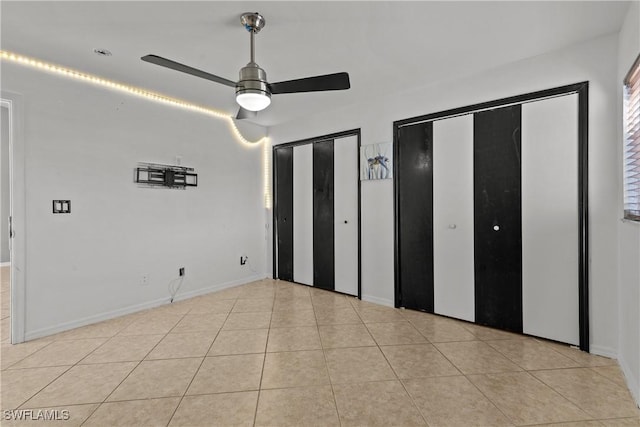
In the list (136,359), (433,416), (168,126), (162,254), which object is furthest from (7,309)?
(433,416)

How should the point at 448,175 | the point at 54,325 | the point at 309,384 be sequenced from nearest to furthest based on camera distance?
the point at 309,384 < the point at 54,325 < the point at 448,175

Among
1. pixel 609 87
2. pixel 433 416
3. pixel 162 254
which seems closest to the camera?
pixel 433 416

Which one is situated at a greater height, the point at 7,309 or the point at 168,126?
the point at 168,126

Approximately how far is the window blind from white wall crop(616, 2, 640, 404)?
7 centimetres

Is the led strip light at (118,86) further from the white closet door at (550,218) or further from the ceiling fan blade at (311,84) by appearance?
the white closet door at (550,218)

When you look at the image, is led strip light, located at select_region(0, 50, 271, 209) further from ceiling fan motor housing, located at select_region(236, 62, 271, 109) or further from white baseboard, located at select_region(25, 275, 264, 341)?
ceiling fan motor housing, located at select_region(236, 62, 271, 109)

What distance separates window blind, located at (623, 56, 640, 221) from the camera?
1.96 metres

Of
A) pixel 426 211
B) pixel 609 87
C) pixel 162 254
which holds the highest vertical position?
pixel 609 87

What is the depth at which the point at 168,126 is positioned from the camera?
382 centimetres

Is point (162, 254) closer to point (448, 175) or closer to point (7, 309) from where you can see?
point (7, 309)

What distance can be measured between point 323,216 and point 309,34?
97.4 inches

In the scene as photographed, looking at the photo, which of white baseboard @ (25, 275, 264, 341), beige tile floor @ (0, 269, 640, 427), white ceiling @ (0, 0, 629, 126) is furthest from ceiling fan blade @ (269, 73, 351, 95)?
white baseboard @ (25, 275, 264, 341)

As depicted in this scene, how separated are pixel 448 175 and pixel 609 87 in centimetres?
136

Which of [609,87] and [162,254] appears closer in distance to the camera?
[609,87]
